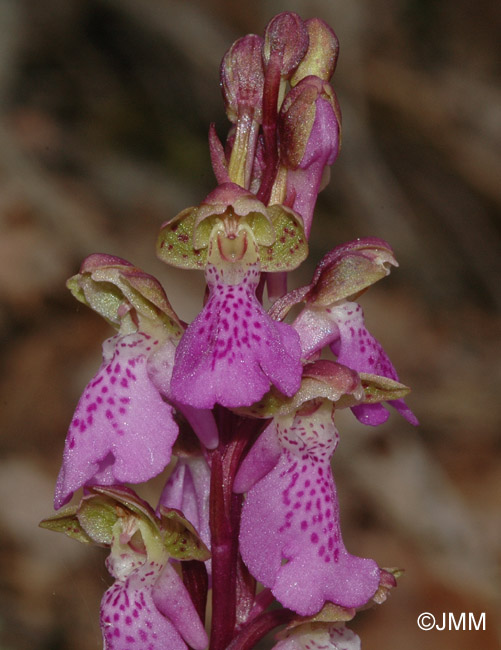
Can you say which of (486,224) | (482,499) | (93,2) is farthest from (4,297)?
(486,224)

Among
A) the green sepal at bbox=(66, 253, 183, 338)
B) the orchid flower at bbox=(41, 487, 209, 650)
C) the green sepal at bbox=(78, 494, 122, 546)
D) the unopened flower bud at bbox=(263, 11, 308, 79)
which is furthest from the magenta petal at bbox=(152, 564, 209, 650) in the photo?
the unopened flower bud at bbox=(263, 11, 308, 79)

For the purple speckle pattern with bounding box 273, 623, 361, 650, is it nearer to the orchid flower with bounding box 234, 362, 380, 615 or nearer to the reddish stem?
the reddish stem

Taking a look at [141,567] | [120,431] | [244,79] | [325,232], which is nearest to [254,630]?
[141,567]

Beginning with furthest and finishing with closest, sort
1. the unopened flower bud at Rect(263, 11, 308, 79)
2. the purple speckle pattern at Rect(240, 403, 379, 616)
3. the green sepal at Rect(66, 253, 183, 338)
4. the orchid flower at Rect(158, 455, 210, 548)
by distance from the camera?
1. the orchid flower at Rect(158, 455, 210, 548)
2. the unopened flower bud at Rect(263, 11, 308, 79)
3. the green sepal at Rect(66, 253, 183, 338)
4. the purple speckle pattern at Rect(240, 403, 379, 616)

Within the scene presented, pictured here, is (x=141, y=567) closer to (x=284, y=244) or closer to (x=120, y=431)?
(x=120, y=431)

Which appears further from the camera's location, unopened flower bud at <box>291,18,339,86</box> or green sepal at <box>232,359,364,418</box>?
unopened flower bud at <box>291,18,339,86</box>

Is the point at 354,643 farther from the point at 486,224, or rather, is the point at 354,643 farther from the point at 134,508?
the point at 486,224

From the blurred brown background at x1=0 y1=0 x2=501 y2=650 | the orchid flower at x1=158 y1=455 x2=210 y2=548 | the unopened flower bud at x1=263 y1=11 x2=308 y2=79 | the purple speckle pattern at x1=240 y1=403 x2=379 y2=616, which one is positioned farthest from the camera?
the blurred brown background at x1=0 y1=0 x2=501 y2=650
